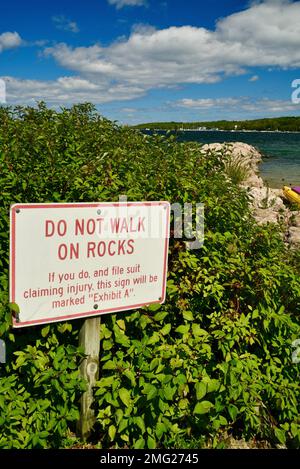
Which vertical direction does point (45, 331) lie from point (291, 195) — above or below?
below

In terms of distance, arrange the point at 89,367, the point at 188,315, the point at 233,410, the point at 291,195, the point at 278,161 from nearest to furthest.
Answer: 1. the point at 233,410
2. the point at 89,367
3. the point at 188,315
4. the point at 291,195
5. the point at 278,161

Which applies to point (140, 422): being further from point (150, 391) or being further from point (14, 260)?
point (14, 260)

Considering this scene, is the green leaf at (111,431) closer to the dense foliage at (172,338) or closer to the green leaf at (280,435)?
the dense foliage at (172,338)

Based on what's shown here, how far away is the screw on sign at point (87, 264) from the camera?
105 inches

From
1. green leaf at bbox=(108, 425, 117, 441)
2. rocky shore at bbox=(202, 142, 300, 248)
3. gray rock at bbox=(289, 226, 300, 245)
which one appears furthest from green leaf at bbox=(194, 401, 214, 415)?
gray rock at bbox=(289, 226, 300, 245)

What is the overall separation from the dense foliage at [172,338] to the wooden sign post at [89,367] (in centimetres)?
9

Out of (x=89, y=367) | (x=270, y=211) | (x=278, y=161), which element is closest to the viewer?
(x=89, y=367)

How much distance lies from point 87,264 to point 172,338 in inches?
38.2

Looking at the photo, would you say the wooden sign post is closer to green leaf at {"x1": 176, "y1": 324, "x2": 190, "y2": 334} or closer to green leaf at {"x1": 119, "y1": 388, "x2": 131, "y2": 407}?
green leaf at {"x1": 119, "y1": 388, "x2": 131, "y2": 407}

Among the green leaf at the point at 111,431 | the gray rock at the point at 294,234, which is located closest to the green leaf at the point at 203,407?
the green leaf at the point at 111,431

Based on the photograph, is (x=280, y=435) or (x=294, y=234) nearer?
(x=280, y=435)

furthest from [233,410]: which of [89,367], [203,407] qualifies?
[89,367]

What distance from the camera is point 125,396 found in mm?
2881

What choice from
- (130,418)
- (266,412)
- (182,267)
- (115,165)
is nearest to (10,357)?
(130,418)
